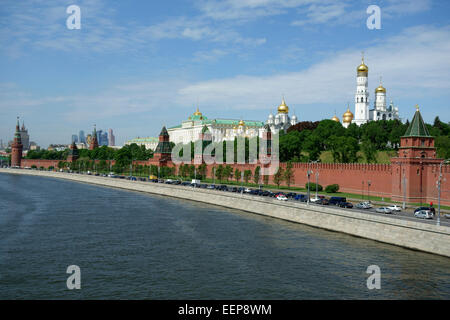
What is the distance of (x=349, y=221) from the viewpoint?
33.3 meters

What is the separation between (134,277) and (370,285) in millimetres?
10517

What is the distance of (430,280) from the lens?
21.8m

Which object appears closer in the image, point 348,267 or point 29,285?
point 29,285

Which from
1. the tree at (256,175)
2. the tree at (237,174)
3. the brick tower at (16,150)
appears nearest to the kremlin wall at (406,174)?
the tree at (256,175)

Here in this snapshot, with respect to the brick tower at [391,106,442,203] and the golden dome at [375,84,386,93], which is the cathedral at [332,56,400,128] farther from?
the brick tower at [391,106,442,203]

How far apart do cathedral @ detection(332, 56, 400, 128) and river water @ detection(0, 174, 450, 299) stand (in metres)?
86.8

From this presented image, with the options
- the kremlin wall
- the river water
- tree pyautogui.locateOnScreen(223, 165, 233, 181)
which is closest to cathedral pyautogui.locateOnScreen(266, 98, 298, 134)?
tree pyautogui.locateOnScreen(223, 165, 233, 181)

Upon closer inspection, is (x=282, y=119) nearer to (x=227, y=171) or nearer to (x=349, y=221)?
(x=227, y=171)

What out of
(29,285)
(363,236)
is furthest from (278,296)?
(363,236)

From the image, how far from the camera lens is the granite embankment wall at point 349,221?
26953mm

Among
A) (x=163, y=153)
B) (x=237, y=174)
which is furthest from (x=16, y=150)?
(x=237, y=174)
